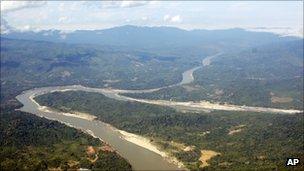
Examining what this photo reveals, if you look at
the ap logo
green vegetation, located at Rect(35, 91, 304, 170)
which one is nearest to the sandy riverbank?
green vegetation, located at Rect(35, 91, 304, 170)

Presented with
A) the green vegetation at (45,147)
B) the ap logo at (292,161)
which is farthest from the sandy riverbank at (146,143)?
the ap logo at (292,161)

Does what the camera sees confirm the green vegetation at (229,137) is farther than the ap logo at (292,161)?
Yes

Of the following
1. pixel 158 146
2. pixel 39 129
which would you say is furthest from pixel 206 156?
pixel 39 129

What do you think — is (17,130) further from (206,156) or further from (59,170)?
(206,156)

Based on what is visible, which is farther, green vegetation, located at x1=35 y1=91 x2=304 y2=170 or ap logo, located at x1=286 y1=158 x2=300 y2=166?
green vegetation, located at x1=35 y1=91 x2=304 y2=170

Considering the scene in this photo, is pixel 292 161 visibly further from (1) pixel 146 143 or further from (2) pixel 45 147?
(2) pixel 45 147

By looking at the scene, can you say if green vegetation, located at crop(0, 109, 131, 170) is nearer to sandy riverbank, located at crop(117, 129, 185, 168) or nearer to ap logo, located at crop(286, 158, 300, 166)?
sandy riverbank, located at crop(117, 129, 185, 168)

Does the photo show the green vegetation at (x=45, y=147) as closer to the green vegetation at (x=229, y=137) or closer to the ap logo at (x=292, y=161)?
the green vegetation at (x=229, y=137)

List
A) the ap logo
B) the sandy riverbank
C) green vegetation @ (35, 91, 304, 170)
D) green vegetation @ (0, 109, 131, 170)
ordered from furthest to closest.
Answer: the sandy riverbank, green vegetation @ (35, 91, 304, 170), green vegetation @ (0, 109, 131, 170), the ap logo
